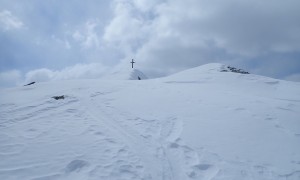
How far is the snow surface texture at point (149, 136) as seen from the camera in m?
6.39

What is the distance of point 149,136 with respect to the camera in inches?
338

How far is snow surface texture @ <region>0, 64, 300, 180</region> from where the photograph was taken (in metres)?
6.39

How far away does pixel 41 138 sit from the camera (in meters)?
7.82

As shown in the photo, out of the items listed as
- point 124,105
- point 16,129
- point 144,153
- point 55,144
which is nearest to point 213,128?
point 144,153

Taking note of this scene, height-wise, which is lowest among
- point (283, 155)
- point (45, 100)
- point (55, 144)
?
point (283, 155)

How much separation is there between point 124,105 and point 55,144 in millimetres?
5145

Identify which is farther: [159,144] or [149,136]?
[149,136]

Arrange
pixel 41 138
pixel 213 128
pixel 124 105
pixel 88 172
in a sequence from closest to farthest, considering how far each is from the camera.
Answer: pixel 88 172, pixel 41 138, pixel 213 128, pixel 124 105

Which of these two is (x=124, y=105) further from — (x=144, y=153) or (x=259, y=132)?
(x=259, y=132)

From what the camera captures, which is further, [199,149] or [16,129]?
[16,129]

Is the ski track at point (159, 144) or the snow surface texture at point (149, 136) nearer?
the snow surface texture at point (149, 136)

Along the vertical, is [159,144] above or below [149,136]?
below

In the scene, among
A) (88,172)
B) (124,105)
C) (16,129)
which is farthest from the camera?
(124,105)

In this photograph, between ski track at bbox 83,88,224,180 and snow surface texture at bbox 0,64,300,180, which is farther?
ski track at bbox 83,88,224,180
